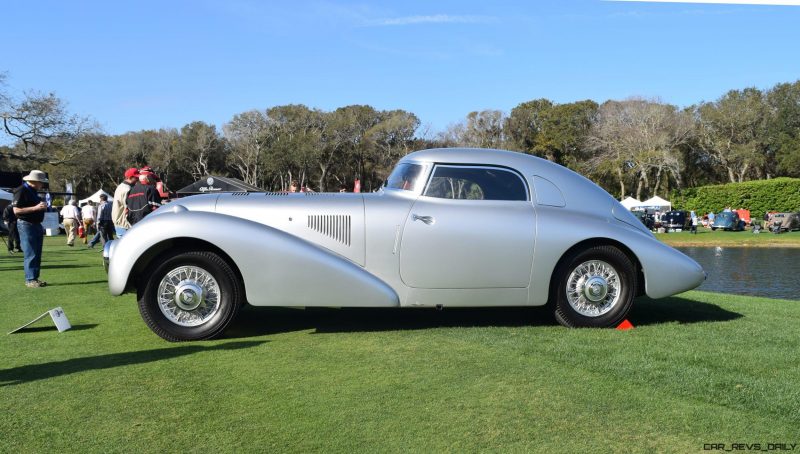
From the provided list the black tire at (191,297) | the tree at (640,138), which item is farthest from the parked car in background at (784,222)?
the black tire at (191,297)

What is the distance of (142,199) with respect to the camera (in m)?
9.28

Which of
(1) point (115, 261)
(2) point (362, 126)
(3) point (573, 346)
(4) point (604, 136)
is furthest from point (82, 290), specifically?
(2) point (362, 126)

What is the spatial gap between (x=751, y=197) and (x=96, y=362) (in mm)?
57512

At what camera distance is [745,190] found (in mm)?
52719

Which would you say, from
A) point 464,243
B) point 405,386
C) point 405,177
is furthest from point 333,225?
point 405,386

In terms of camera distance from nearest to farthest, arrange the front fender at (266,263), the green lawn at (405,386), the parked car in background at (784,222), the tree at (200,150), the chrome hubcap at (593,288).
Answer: the green lawn at (405,386)
the front fender at (266,263)
the chrome hubcap at (593,288)
the parked car in background at (784,222)
the tree at (200,150)

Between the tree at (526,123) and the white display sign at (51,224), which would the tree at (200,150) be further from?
the white display sign at (51,224)

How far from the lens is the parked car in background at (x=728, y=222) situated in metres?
43.4

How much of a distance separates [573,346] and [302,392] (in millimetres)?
2285

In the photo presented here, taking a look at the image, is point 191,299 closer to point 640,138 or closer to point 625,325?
point 625,325

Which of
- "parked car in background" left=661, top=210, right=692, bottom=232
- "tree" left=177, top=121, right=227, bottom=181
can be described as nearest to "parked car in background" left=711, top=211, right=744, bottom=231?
"parked car in background" left=661, top=210, right=692, bottom=232

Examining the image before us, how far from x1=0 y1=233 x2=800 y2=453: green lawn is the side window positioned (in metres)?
1.25

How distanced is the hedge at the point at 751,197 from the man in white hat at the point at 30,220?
54.1m

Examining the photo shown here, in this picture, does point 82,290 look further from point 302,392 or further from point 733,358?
point 733,358
